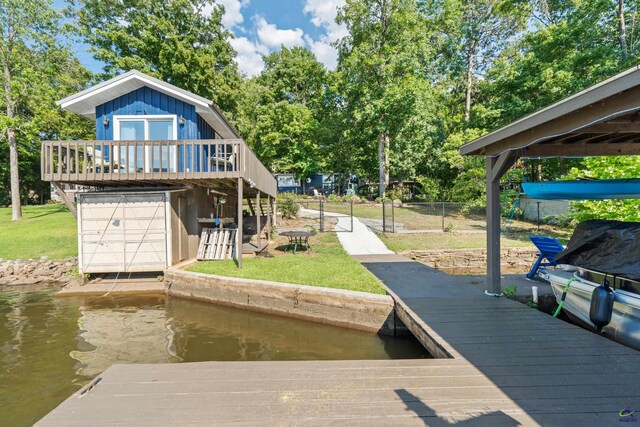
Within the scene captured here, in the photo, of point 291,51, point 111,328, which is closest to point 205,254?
point 111,328

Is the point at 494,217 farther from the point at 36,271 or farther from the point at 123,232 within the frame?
the point at 36,271

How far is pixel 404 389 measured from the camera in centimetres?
294

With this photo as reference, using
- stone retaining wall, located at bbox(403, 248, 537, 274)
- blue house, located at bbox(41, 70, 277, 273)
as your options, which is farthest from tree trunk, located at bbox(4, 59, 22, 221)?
stone retaining wall, located at bbox(403, 248, 537, 274)

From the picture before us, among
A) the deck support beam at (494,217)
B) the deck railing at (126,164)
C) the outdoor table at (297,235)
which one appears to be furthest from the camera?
the outdoor table at (297,235)

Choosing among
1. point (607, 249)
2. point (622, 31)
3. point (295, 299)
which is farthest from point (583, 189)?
point (622, 31)

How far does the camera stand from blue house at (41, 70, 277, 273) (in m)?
8.76

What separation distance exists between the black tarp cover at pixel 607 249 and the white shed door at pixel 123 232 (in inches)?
378

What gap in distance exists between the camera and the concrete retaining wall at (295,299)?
5684 mm

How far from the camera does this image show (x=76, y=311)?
6957 mm

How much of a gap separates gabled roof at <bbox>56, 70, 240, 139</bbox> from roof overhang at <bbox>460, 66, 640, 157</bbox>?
8461mm

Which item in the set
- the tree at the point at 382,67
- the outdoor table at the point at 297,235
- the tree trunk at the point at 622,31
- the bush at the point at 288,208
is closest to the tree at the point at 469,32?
the tree at the point at 382,67

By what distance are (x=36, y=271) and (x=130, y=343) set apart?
7660mm

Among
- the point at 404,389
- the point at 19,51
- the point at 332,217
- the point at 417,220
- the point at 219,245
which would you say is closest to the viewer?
the point at 404,389

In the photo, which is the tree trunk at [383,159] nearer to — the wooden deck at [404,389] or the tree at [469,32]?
the tree at [469,32]
